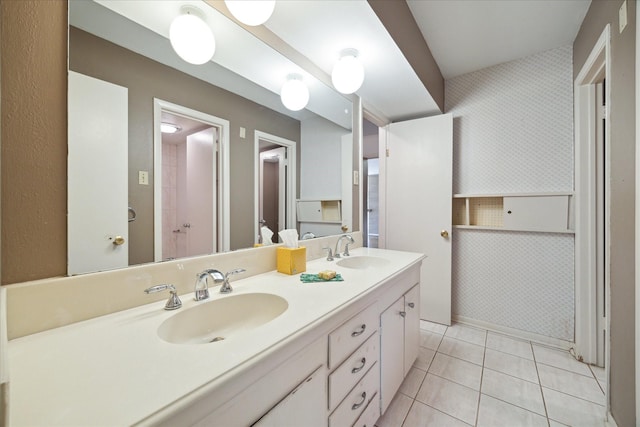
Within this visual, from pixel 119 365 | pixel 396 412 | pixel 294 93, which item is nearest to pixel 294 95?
pixel 294 93

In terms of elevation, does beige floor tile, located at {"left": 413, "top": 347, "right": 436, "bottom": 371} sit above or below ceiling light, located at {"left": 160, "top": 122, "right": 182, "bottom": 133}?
below

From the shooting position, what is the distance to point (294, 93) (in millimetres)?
1516

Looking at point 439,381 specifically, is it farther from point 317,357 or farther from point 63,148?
point 63,148

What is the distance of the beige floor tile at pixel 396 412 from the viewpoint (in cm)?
130

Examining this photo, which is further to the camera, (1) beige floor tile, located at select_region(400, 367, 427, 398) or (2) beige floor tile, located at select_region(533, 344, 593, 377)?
(2) beige floor tile, located at select_region(533, 344, 593, 377)

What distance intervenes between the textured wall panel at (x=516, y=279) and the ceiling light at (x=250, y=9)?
2369 mm

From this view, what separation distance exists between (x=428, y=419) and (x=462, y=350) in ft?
2.79

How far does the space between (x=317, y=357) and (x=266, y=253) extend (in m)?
0.60

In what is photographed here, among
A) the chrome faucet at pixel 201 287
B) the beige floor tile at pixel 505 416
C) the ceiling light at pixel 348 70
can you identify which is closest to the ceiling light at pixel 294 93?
the ceiling light at pixel 348 70

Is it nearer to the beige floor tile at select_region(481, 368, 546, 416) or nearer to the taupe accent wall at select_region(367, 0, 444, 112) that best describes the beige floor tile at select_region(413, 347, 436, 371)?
the beige floor tile at select_region(481, 368, 546, 416)

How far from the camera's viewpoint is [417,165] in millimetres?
2455

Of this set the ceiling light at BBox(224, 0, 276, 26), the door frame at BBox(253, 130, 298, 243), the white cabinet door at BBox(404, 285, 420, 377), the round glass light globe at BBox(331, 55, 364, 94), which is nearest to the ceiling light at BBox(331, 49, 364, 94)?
the round glass light globe at BBox(331, 55, 364, 94)

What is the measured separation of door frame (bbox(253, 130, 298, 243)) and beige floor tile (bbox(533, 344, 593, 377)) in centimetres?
215

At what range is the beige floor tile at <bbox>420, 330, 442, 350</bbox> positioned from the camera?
2039mm
